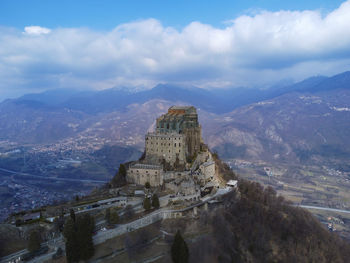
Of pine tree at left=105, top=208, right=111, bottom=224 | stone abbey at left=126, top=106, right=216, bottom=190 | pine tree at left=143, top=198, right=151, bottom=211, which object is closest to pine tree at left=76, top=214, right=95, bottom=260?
pine tree at left=105, top=208, right=111, bottom=224

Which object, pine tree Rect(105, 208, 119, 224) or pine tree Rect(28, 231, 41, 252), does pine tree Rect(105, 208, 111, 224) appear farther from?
pine tree Rect(28, 231, 41, 252)

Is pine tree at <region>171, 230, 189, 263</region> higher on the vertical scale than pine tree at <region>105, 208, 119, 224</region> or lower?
lower

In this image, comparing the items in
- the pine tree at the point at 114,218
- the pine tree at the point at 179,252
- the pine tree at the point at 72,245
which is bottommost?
the pine tree at the point at 179,252

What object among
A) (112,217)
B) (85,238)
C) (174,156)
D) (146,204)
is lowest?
(85,238)

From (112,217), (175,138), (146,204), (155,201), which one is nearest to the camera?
(112,217)

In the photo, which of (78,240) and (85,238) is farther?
(85,238)

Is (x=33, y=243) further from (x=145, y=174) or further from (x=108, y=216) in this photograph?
(x=145, y=174)

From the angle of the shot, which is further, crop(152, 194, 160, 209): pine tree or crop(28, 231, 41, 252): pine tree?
crop(152, 194, 160, 209): pine tree

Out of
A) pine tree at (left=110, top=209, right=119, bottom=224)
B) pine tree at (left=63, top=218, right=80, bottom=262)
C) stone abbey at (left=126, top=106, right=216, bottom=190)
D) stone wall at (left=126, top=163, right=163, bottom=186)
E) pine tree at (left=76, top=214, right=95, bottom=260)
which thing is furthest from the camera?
stone abbey at (left=126, top=106, right=216, bottom=190)

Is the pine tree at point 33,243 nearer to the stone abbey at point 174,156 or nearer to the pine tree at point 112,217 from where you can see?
the pine tree at point 112,217

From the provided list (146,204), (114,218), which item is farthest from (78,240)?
(146,204)

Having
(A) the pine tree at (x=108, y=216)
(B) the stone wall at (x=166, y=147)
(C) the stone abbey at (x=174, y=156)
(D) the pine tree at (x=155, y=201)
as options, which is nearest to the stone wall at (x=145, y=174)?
(C) the stone abbey at (x=174, y=156)

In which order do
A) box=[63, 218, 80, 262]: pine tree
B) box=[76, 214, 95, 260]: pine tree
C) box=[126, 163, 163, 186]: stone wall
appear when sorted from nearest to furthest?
box=[63, 218, 80, 262]: pine tree, box=[76, 214, 95, 260]: pine tree, box=[126, 163, 163, 186]: stone wall
